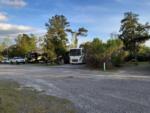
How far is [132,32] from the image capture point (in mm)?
52469

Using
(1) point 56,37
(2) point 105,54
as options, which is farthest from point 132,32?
(1) point 56,37

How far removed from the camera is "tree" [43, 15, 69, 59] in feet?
189

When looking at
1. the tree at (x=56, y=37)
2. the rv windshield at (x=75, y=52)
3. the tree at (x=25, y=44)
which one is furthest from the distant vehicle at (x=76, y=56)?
the tree at (x=25, y=44)

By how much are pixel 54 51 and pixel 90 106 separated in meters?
46.7

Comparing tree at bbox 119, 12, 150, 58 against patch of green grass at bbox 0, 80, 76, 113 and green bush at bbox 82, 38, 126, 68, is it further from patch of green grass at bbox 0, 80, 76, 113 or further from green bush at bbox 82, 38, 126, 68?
patch of green grass at bbox 0, 80, 76, 113

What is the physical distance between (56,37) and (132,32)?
20746 mm

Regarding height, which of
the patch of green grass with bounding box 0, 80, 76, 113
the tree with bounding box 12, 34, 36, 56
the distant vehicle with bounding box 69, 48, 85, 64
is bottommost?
the patch of green grass with bounding box 0, 80, 76, 113

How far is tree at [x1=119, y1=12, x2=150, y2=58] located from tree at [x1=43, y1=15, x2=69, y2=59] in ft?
41.1

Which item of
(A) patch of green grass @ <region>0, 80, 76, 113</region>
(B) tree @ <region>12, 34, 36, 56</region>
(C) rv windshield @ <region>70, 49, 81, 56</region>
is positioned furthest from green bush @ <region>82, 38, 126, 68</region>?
(B) tree @ <region>12, 34, 36, 56</region>

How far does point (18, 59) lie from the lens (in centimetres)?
6975

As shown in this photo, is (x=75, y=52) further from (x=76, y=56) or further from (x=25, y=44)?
(x=25, y=44)

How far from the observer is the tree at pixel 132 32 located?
166ft

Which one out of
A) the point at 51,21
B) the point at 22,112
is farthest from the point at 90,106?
the point at 51,21

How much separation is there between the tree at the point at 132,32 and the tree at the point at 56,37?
493 inches
